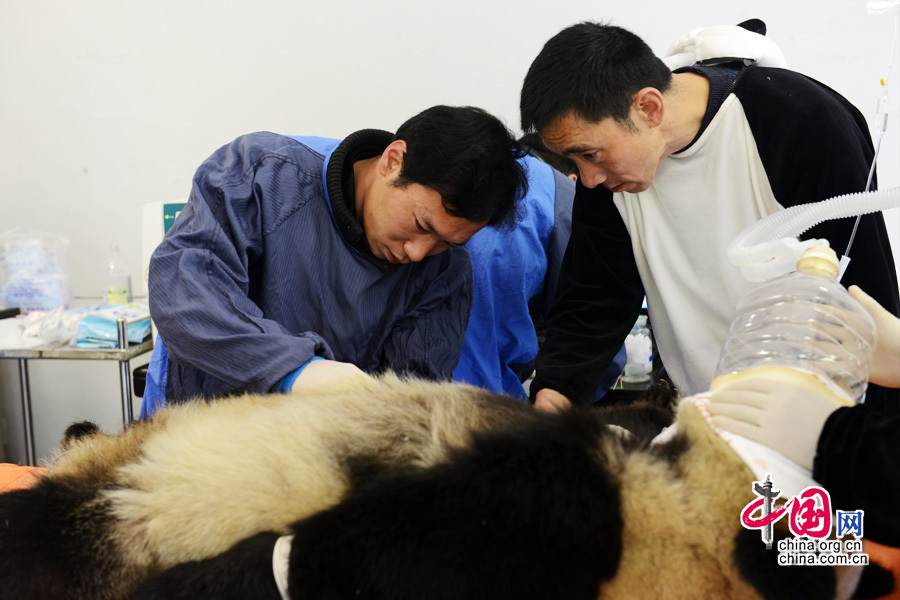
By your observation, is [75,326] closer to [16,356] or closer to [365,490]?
[16,356]

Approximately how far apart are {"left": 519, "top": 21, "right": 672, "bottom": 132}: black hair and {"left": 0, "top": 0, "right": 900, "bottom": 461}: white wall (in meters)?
1.87

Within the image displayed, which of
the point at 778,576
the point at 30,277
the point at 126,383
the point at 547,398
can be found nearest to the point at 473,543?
the point at 778,576

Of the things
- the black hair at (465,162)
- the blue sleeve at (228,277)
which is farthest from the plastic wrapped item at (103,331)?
the black hair at (465,162)

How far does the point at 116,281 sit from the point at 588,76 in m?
2.60

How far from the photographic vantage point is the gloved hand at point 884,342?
3.09 feet

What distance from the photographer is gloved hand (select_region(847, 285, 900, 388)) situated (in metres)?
0.94

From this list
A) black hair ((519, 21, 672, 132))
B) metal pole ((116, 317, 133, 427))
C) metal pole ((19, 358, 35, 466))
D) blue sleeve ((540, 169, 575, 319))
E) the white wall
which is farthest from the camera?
the white wall

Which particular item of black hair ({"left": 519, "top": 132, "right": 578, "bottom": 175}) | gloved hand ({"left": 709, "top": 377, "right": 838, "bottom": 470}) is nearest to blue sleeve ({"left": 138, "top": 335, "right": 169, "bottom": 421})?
gloved hand ({"left": 709, "top": 377, "right": 838, "bottom": 470})

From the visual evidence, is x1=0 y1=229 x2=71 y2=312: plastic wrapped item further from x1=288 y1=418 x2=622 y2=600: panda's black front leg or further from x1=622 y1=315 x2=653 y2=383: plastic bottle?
x1=288 y1=418 x2=622 y2=600: panda's black front leg

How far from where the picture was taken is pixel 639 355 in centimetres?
257

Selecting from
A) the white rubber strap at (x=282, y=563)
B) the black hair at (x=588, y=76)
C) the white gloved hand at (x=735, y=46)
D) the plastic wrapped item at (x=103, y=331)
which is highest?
the white gloved hand at (x=735, y=46)

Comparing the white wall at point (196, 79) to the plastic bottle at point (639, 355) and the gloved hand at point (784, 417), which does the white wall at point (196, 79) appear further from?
the gloved hand at point (784, 417)

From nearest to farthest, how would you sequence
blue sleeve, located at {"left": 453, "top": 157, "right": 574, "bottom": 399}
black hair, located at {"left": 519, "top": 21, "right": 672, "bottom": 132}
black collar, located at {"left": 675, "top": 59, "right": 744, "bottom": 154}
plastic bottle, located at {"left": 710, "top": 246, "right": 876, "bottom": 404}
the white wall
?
plastic bottle, located at {"left": 710, "top": 246, "right": 876, "bottom": 404} → black hair, located at {"left": 519, "top": 21, "right": 672, "bottom": 132} → black collar, located at {"left": 675, "top": 59, "right": 744, "bottom": 154} → blue sleeve, located at {"left": 453, "top": 157, "right": 574, "bottom": 399} → the white wall

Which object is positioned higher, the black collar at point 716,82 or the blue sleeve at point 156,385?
the black collar at point 716,82
